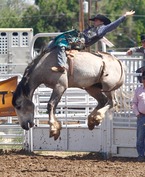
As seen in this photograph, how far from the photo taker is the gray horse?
10.4 m

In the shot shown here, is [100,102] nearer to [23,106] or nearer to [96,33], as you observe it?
[96,33]

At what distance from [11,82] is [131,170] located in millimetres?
3520

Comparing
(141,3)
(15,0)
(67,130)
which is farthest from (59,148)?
(15,0)

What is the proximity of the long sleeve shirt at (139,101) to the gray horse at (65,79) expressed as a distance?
651 millimetres

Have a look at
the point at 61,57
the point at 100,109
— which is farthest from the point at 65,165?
the point at 61,57

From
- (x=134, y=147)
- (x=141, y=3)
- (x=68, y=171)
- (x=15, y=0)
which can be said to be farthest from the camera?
(x=15, y=0)

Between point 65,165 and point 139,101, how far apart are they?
5.48 feet

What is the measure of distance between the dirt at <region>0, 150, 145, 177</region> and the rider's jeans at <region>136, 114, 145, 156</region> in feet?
0.76

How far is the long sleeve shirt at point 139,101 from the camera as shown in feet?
37.8

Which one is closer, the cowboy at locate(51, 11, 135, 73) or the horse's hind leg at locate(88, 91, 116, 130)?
the cowboy at locate(51, 11, 135, 73)

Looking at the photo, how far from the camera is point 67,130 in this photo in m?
12.8

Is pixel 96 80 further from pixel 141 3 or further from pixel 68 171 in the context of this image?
pixel 141 3

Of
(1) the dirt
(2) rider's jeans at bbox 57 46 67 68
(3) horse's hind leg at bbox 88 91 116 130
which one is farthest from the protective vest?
(1) the dirt

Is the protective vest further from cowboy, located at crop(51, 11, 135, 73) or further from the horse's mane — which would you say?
the horse's mane
